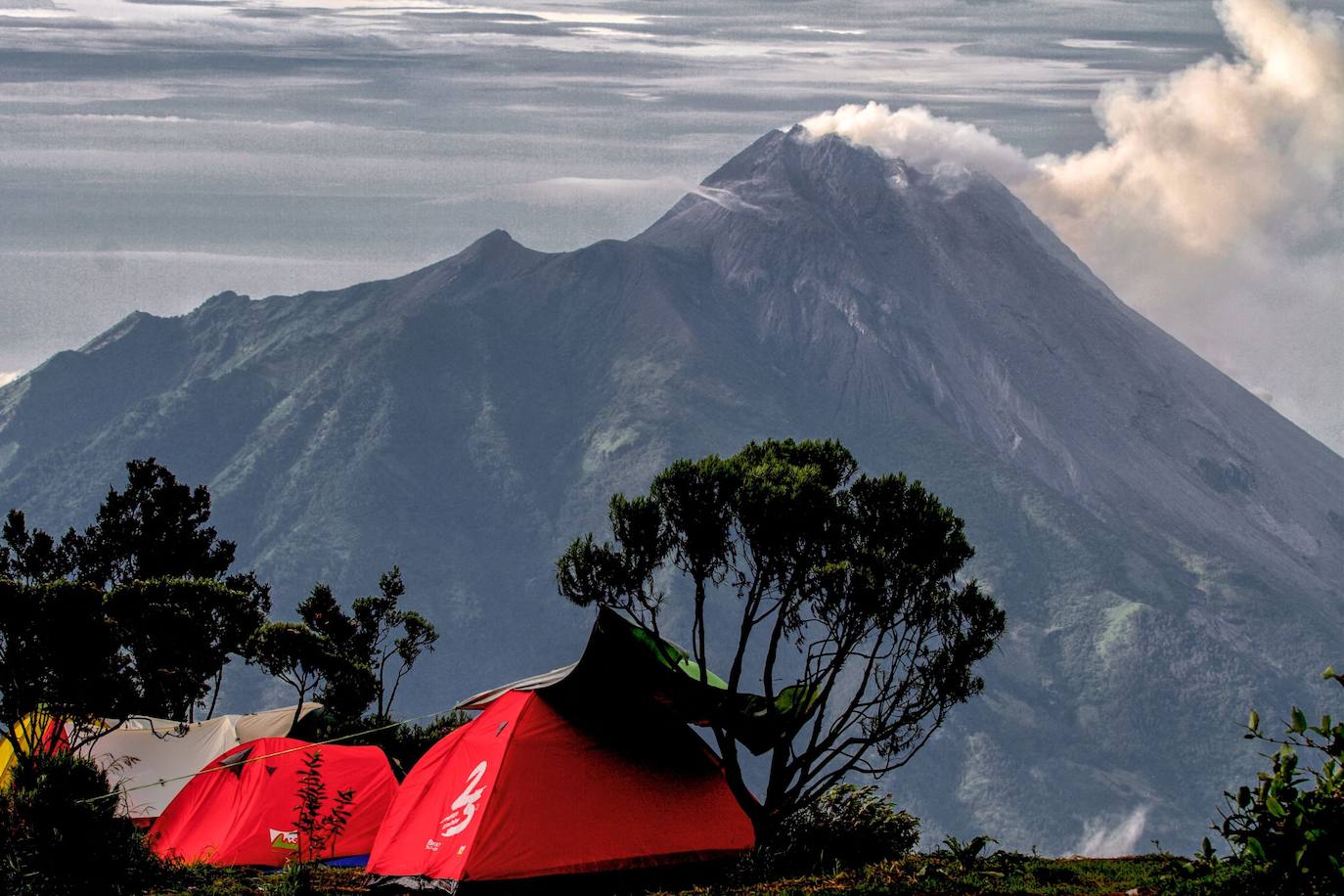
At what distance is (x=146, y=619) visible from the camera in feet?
133

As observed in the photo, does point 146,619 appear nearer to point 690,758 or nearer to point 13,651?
point 13,651

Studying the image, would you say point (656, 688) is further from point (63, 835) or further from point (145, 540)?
point (145, 540)

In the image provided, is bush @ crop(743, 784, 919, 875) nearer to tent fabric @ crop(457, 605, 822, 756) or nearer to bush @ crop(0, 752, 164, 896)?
tent fabric @ crop(457, 605, 822, 756)

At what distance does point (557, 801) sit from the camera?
26531mm

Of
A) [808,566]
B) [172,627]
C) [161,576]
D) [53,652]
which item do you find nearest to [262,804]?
[53,652]

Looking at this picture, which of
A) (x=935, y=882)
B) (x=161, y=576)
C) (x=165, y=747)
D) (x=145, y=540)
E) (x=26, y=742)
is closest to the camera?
(x=935, y=882)

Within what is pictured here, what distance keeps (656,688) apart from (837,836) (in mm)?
4152

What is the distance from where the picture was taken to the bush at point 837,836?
26.8 m

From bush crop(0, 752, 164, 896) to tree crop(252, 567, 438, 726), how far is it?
1557 centimetres

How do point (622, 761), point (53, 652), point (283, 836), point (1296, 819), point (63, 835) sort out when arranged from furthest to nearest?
point (53, 652) → point (283, 836) → point (622, 761) → point (63, 835) → point (1296, 819)

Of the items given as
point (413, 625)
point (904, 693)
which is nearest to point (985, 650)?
point (904, 693)

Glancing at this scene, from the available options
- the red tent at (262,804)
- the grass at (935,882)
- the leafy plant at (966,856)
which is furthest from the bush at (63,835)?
the leafy plant at (966,856)

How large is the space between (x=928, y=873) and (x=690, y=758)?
6515mm

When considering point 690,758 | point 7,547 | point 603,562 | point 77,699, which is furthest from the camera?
point 7,547
